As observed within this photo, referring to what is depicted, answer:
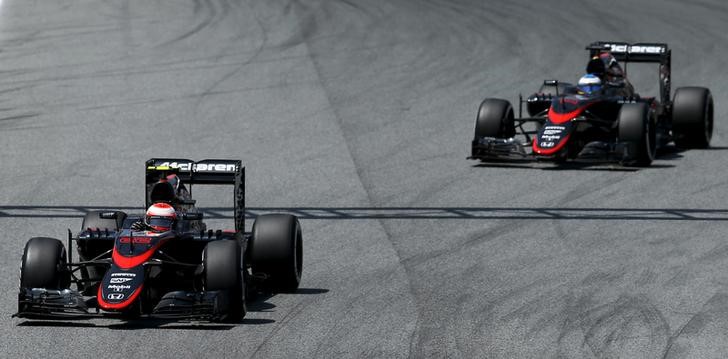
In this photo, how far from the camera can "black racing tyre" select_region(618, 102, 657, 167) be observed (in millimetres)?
24422

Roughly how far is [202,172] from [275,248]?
1276 millimetres

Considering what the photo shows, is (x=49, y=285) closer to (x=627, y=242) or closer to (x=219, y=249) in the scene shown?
(x=219, y=249)

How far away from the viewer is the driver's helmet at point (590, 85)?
25500 mm

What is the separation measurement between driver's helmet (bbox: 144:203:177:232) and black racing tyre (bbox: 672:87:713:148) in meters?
13.5

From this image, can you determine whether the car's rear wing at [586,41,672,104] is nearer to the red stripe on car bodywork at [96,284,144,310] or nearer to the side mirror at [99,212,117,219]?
the side mirror at [99,212,117,219]

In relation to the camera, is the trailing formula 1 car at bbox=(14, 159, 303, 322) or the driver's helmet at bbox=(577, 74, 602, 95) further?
the driver's helmet at bbox=(577, 74, 602, 95)

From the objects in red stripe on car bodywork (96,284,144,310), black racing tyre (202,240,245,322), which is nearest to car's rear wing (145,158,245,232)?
black racing tyre (202,240,245,322)

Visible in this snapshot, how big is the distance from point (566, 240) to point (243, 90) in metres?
13.8

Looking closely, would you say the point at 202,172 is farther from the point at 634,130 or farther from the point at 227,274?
the point at 634,130

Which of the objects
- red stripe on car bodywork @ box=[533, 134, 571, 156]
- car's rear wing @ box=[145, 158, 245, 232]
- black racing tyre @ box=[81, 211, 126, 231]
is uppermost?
car's rear wing @ box=[145, 158, 245, 232]

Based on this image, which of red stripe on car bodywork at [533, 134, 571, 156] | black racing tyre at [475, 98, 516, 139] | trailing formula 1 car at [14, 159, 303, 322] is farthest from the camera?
black racing tyre at [475, 98, 516, 139]

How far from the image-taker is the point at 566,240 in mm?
19172

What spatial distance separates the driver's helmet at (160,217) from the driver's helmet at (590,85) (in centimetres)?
1156

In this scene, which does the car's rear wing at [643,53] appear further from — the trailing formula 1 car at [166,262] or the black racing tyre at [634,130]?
the trailing formula 1 car at [166,262]
